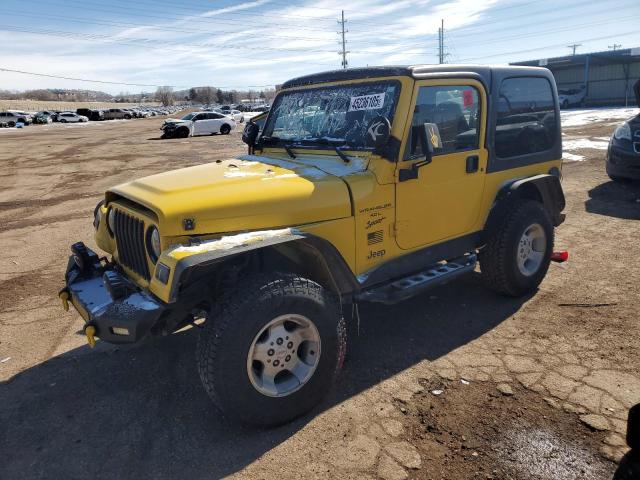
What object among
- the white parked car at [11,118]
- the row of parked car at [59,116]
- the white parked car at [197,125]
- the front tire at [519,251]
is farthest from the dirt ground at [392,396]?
the row of parked car at [59,116]

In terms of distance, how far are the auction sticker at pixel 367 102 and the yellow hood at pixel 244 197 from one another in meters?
0.47

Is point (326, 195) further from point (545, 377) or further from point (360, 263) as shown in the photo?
point (545, 377)

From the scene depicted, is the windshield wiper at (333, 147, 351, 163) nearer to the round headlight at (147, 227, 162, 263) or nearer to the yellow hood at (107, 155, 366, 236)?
the yellow hood at (107, 155, 366, 236)

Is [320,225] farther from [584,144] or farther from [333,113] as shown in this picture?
[584,144]

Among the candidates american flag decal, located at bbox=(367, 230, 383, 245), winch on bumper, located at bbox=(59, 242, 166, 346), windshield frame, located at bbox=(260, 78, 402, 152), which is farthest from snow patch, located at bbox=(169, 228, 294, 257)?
windshield frame, located at bbox=(260, 78, 402, 152)

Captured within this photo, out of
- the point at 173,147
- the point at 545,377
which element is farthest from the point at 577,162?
the point at 173,147

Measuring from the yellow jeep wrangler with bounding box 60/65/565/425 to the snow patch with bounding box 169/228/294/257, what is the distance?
0.01 metres

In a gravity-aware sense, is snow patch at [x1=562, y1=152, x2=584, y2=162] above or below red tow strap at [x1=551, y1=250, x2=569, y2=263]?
above

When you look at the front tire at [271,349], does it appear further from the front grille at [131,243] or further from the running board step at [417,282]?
the front grille at [131,243]

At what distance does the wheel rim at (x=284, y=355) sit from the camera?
111 inches

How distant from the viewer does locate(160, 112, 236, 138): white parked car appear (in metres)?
27.0

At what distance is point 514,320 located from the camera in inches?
165

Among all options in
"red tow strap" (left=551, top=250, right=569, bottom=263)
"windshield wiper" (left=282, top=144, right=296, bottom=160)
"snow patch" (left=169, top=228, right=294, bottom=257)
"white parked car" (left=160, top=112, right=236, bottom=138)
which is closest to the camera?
"snow patch" (left=169, top=228, right=294, bottom=257)

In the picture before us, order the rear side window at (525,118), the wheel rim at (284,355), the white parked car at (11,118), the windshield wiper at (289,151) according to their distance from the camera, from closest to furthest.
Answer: the wheel rim at (284,355) → the windshield wiper at (289,151) → the rear side window at (525,118) → the white parked car at (11,118)
